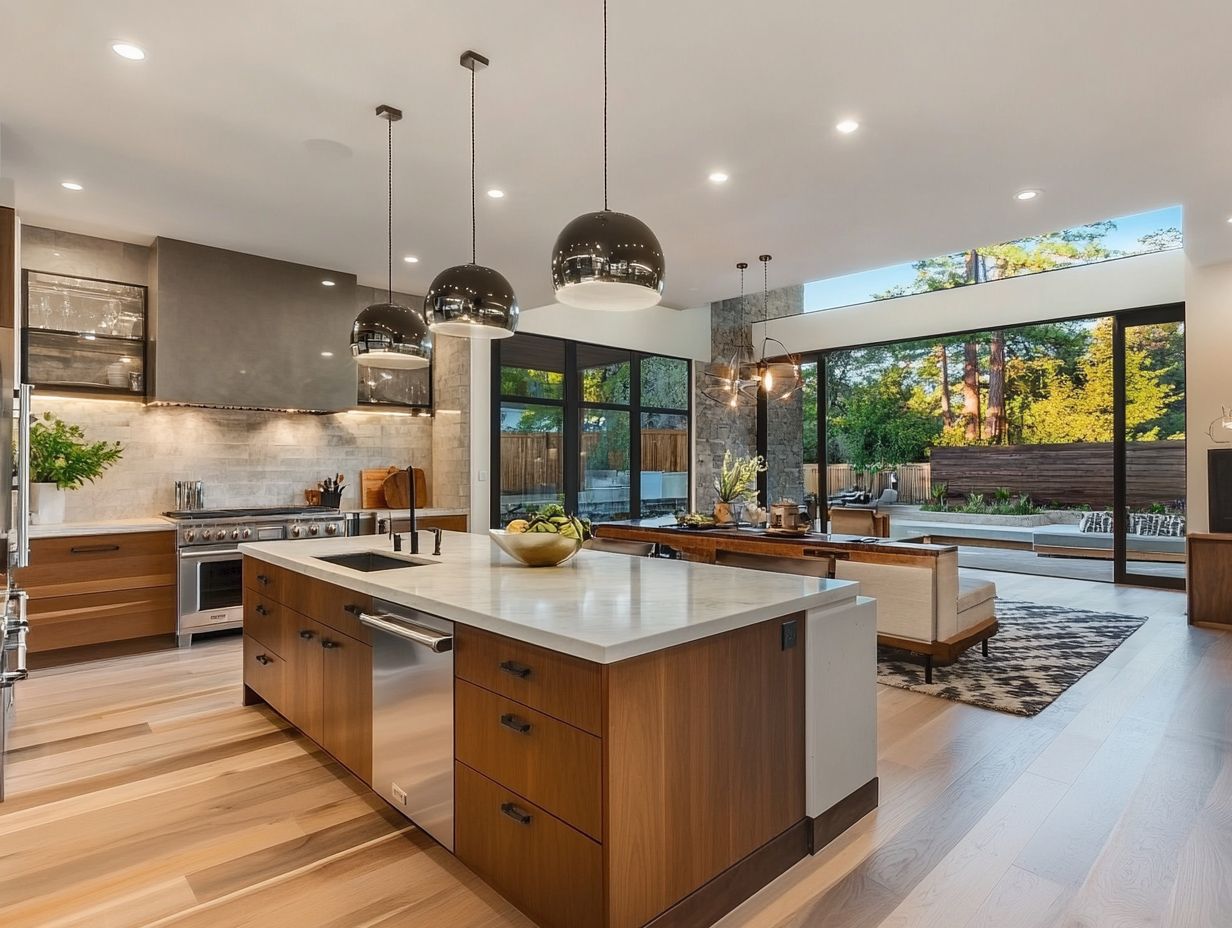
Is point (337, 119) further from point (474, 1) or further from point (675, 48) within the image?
point (675, 48)

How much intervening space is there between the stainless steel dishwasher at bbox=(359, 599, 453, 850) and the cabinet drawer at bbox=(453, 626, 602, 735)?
0.09 metres

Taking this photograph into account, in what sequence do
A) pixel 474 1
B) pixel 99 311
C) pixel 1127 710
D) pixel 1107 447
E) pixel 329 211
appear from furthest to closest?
pixel 1107 447 < pixel 99 311 < pixel 329 211 < pixel 1127 710 < pixel 474 1

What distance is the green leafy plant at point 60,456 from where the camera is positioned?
436 cm

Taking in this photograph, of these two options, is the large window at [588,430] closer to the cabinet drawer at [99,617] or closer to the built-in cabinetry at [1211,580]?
the cabinet drawer at [99,617]

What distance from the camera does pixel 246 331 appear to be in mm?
5078

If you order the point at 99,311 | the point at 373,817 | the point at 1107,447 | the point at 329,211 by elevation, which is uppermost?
the point at 329,211

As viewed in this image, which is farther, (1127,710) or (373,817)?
(1127,710)

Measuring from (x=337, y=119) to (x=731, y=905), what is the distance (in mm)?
3429

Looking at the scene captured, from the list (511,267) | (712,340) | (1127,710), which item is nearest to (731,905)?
(1127,710)

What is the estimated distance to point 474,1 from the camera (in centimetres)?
238

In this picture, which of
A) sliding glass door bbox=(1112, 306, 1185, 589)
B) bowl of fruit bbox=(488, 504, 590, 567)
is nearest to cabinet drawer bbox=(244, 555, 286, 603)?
bowl of fruit bbox=(488, 504, 590, 567)

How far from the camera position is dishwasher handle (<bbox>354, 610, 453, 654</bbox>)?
2016mm

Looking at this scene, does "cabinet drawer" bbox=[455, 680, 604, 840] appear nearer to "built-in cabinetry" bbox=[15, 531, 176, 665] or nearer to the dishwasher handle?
the dishwasher handle

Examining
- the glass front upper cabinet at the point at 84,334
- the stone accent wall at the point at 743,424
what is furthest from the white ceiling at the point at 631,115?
the stone accent wall at the point at 743,424
